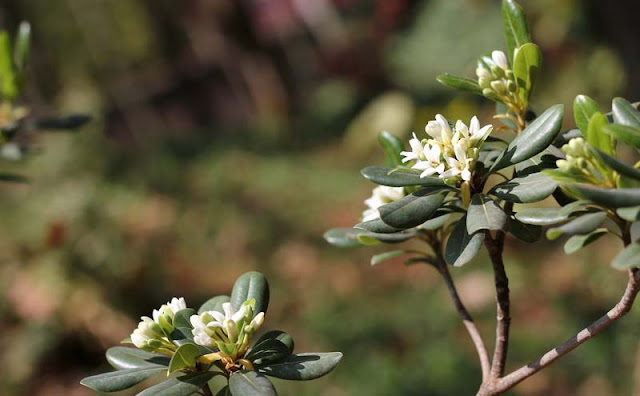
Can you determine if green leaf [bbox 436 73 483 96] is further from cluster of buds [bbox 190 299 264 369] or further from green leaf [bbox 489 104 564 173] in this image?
cluster of buds [bbox 190 299 264 369]

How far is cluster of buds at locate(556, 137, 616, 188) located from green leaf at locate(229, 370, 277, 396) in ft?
0.96

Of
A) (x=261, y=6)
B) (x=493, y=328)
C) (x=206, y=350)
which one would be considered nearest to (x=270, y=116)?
(x=261, y=6)

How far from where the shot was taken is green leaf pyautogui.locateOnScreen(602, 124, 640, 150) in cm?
52

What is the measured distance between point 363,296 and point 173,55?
388cm

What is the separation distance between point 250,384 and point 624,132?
350 millimetres

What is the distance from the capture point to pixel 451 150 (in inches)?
24.0

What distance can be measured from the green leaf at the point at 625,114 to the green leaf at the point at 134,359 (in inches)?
17.3

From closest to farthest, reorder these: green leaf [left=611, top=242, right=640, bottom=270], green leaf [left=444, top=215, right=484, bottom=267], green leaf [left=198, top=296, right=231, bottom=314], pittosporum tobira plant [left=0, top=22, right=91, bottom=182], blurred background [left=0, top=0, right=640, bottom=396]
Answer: green leaf [left=611, top=242, right=640, bottom=270]
green leaf [left=444, top=215, right=484, bottom=267]
green leaf [left=198, top=296, right=231, bottom=314]
pittosporum tobira plant [left=0, top=22, right=91, bottom=182]
blurred background [left=0, top=0, right=640, bottom=396]

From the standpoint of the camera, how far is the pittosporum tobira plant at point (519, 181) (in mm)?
523

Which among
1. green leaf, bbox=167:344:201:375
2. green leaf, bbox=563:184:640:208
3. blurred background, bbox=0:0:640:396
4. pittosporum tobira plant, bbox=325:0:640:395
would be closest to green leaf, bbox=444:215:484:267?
pittosporum tobira plant, bbox=325:0:640:395

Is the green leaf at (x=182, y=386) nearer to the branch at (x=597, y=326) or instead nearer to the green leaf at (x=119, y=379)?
the green leaf at (x=119, y=379)

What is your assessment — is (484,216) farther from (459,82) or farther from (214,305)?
(214,305)

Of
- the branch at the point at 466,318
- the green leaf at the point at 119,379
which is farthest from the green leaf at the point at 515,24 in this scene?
the green leaf at the point at 119,379

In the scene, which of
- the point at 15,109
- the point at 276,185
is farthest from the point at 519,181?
the point at 276,185
